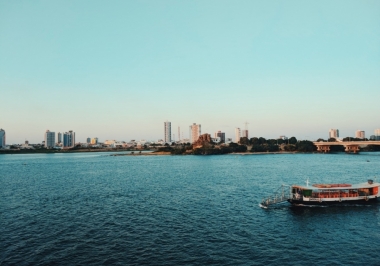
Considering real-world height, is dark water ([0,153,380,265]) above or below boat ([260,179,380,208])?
below

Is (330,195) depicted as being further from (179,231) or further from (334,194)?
(179,231)

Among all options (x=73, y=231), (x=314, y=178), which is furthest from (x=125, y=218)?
(x=314, y=178)

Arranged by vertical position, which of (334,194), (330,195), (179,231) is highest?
(334,194)

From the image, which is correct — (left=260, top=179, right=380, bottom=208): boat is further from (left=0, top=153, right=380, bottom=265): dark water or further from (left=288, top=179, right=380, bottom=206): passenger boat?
(left=0, top=153, right=380, bottom=265): dark water

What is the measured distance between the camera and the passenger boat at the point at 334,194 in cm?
5438

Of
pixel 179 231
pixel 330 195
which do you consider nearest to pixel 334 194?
pixel 330 195

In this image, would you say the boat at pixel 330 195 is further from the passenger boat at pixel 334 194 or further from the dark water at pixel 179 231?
the dark water at pixel 179 231

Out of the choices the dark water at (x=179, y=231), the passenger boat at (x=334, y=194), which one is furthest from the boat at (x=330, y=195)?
the dark water at (x=179, y=231)

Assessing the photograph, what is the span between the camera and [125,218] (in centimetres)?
4675

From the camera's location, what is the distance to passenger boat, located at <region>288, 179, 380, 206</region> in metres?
54.4

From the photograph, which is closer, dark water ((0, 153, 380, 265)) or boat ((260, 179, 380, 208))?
dark water ((0, 153, 380, 265))

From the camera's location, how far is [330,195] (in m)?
55.2

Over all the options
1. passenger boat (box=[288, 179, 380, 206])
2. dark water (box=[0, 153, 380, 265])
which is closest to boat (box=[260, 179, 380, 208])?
passenger boat (box=[288, 179, 380, 206])

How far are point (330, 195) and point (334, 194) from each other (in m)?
0.88
